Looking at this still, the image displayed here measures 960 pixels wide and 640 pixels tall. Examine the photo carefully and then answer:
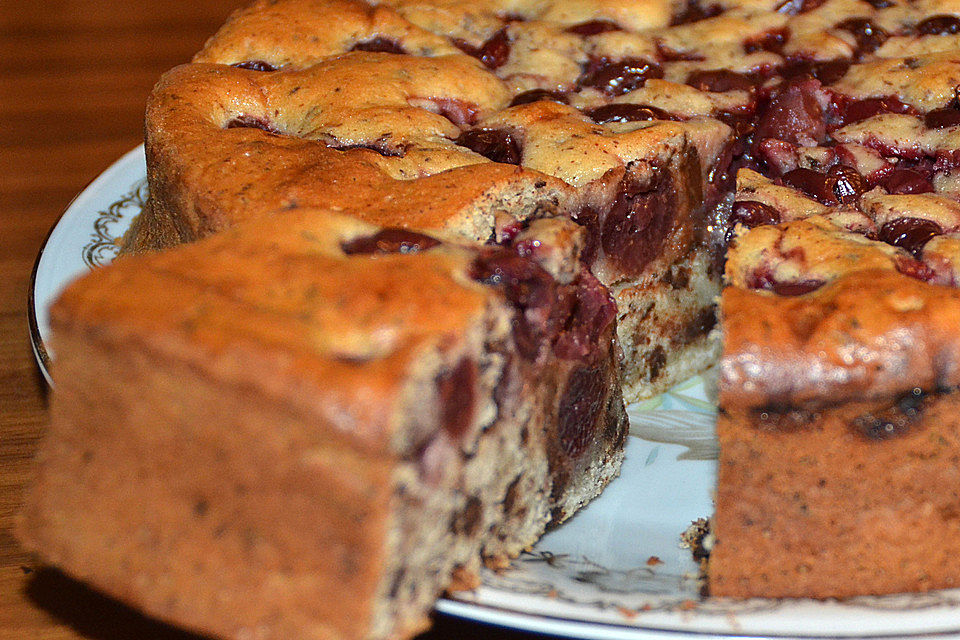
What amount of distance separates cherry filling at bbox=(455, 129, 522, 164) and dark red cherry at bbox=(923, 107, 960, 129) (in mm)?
1194

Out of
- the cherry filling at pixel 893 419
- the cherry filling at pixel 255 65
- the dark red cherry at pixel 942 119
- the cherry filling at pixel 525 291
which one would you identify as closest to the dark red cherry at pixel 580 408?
the cherry filling at pixel 525 291

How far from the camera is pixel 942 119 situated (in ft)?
9.58

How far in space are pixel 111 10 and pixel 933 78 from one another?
5061 millimetres

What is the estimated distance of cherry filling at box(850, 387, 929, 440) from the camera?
2074mm

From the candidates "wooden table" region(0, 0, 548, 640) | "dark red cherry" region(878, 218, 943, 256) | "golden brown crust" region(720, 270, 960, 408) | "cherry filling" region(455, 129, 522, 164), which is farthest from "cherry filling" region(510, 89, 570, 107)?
"wooden table" region(0, 0, 548, 640)

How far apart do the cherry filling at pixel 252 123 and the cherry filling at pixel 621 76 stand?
38.8 inches

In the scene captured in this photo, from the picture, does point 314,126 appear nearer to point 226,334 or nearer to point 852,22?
point 226,334

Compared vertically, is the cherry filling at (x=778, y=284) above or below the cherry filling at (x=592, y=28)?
below

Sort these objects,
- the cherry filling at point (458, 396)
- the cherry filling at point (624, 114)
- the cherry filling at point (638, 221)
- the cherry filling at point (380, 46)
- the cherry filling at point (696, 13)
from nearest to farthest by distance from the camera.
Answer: the cherry filling at point (458, 396) < the cherry filling at point (638, 221) < the cherry filling at point (624, 114) < the cherry filling at point (380, 46) < the cherry filling at point (696, 13)

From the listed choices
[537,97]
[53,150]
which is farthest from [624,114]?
[53,150]

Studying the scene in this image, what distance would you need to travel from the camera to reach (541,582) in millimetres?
2182

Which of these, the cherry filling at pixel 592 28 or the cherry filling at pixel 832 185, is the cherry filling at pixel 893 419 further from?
the cherry filling at pixel 592 28

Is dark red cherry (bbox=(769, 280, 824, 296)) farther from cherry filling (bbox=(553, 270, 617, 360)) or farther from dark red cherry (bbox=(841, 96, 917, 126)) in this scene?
dark red cherry (bbox=(841, 96, 917, 126))

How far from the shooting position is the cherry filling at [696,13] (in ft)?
11.6
